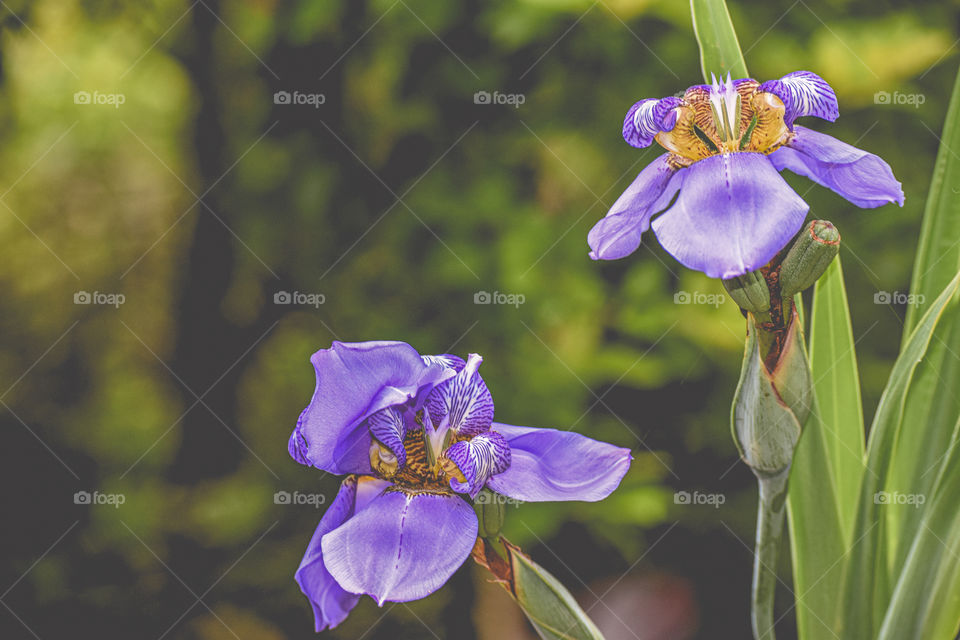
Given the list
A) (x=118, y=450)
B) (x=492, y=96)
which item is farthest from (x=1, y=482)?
(x=492, y=96)
